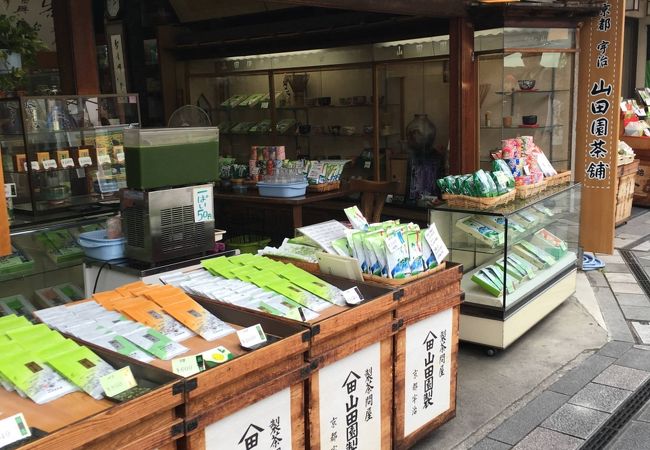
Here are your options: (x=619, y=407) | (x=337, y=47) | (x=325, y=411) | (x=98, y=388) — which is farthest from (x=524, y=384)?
(x=337, y=47)

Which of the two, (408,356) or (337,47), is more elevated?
(337,47)

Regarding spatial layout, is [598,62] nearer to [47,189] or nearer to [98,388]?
[47,189]

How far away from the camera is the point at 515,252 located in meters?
5.19

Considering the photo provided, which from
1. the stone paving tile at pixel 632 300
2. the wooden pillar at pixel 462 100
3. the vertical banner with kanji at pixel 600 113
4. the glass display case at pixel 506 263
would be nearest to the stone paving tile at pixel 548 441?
the glass display case at pixel 506 263

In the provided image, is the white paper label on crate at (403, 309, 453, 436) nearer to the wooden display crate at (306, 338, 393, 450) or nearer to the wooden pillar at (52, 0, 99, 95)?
the wooden display crate at (306, 338, 393, 450)

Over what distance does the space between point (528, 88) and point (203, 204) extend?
4368 mm

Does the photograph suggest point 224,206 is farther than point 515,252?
Yes

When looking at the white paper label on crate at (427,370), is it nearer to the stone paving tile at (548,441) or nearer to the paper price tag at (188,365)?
the stone paving tile at (548,441)

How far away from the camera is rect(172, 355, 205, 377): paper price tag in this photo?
2276 millimetres

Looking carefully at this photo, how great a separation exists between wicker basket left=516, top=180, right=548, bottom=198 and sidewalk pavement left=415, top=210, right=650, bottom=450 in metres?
1.13

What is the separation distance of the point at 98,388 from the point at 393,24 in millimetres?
5980

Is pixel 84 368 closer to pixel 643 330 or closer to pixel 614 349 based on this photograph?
pixel 614 349

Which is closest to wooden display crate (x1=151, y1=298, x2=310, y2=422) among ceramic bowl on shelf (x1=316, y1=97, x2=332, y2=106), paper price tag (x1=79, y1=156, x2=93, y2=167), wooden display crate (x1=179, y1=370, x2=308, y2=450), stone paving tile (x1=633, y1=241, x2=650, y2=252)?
wooden display crate (x1=179, y1=370, x2=308, y2=450)

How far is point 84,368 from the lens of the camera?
224cm
